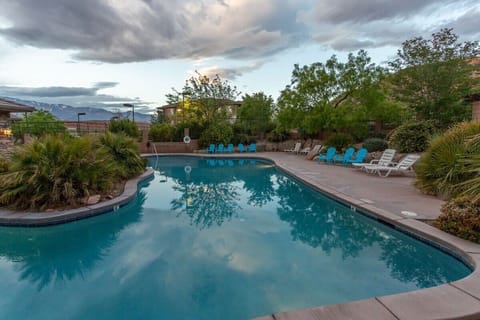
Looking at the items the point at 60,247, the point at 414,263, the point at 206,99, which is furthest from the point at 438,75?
the point at 206,99

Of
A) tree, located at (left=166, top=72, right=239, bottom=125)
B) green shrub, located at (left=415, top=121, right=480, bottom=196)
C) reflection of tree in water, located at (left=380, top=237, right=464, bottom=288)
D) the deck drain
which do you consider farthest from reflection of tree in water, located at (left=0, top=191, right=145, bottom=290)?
tree, located at (left=166, top=72, right=239, bottom=125)

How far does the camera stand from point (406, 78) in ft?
34.0

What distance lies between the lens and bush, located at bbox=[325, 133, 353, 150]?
44.0 feet

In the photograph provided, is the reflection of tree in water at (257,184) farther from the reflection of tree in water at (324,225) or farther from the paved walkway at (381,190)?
the paved walkway at (381,190)

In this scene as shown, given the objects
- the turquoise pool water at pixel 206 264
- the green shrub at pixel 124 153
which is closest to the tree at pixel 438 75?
the turquoise pool water at pixel 206 264

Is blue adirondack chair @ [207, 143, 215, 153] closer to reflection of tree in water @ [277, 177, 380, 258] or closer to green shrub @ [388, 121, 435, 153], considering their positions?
reflection of tree in water @ [277, 177, 380, 258]

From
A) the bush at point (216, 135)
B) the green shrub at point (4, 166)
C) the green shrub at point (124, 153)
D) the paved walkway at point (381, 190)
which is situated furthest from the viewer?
the bush at point (216, 135)

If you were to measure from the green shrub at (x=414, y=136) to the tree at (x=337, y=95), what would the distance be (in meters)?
3.08

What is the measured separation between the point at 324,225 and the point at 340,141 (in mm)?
9344

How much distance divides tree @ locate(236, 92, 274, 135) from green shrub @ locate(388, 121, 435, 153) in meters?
10.1

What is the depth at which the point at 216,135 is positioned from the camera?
1792cm

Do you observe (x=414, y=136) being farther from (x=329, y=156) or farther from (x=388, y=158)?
(x=329, y=156)

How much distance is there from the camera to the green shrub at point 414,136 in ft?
31.1

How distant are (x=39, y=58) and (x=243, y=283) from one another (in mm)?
12185
